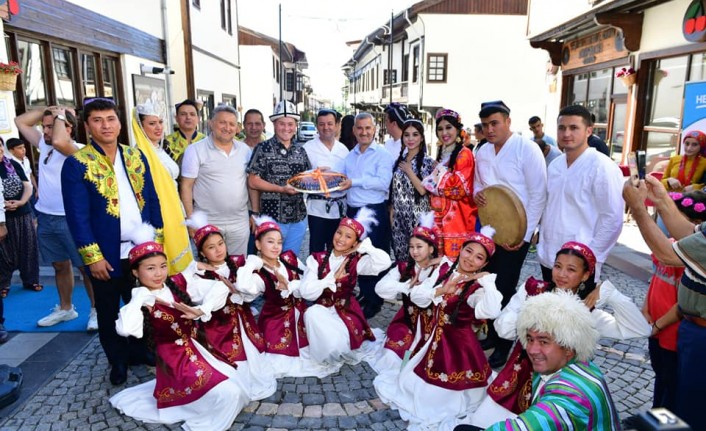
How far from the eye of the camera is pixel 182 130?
5.19 metres

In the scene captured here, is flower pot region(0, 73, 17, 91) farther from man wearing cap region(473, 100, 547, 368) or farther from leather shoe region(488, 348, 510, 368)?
leather shoe region(488, 348, 510, 368)

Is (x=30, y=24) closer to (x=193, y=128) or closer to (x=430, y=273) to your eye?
(x=193, y=128)

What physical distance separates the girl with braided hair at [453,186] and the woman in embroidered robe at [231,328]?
171 cm

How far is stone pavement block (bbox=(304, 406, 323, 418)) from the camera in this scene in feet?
10.2

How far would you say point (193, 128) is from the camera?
5.21 meters

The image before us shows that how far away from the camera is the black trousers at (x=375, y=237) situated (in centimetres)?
464

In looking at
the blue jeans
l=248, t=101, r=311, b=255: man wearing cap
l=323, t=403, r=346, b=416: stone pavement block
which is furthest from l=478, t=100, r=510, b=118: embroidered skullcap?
l=323, t=403, r=346, b=416: stone pavement block


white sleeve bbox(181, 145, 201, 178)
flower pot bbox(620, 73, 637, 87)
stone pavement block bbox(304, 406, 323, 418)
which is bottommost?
stone pavement block bbox(304, 406, 323, 418)

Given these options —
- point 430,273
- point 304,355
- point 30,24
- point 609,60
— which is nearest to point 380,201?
point 430,273

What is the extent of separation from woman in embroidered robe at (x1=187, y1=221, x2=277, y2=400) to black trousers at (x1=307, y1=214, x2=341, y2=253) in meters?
1.19

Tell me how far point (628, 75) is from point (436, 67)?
12922 millimetres

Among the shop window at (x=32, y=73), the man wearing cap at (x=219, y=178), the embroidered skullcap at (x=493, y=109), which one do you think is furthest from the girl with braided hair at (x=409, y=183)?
the shop window at (x=32, y=73)

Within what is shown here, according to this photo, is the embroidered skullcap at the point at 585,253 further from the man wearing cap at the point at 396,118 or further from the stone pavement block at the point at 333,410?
the man wearing cap at the point at 396,118

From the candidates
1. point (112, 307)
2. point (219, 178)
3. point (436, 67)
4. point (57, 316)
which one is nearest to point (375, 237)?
point (219, 178)
